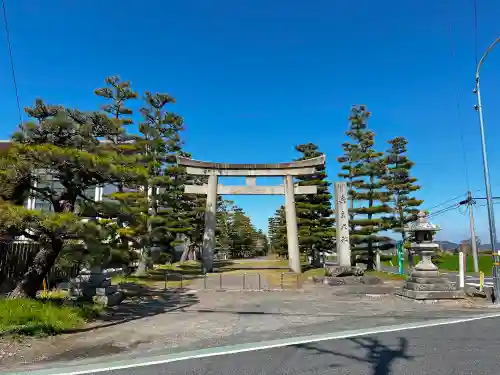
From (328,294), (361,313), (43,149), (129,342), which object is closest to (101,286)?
(129,342)

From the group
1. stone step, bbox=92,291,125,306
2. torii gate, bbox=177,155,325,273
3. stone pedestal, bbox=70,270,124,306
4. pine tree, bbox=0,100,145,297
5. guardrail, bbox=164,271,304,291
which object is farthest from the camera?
torii gate, bbox=177,155,325,273

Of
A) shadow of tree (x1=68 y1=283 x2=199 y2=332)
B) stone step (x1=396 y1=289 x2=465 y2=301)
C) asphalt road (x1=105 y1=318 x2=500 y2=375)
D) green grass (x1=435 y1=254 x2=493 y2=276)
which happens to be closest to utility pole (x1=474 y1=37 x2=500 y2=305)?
stone step (x1=396 y1=289 x2=465 y2=301)

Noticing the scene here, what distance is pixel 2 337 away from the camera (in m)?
6.61

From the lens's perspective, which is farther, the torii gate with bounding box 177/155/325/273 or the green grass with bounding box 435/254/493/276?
the green grass with bounding box 435/254/493/276

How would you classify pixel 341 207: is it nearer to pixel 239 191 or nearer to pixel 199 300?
pixel 239 191

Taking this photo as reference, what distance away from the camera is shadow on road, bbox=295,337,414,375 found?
5219 millimetres

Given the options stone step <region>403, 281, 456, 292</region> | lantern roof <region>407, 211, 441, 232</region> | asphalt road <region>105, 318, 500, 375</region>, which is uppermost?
lantern roof <region>407, 211, 441, 232</region>

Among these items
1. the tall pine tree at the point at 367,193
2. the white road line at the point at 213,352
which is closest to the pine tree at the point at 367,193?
the tall pine tree at the point at 367,193

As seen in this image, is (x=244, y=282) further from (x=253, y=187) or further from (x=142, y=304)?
(x=253, y=187)

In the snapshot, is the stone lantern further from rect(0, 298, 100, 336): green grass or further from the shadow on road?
rect(0, 298, 100, 336): green grass

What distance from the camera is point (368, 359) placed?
558cm

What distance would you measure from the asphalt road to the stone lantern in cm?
598

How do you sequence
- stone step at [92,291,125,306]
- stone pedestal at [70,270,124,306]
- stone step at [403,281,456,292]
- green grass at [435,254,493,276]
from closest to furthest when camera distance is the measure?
stone step at [92,291,125,306]
stone pedestal at [70,270,124,306]
stone step at [403,281,456,292]
green grass at [435,254,493,276]

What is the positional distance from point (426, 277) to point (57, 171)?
12469 millimetres
